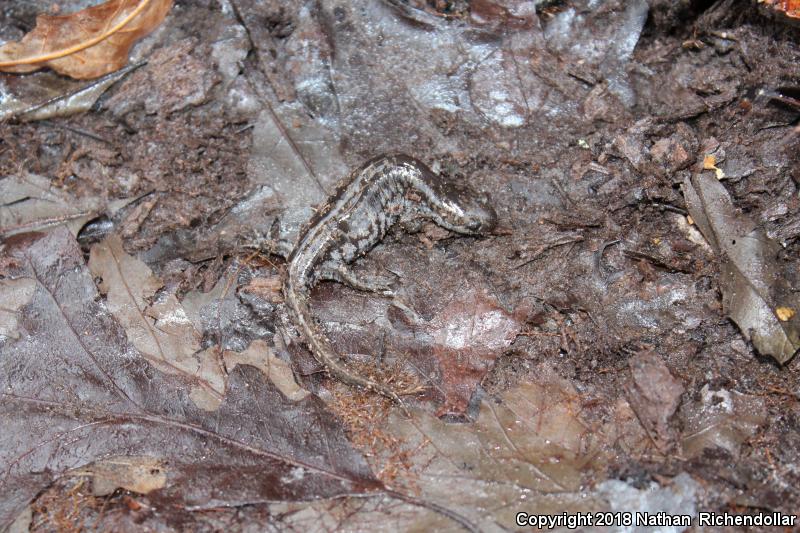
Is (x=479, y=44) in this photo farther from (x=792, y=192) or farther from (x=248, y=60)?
(x=792, y=192)

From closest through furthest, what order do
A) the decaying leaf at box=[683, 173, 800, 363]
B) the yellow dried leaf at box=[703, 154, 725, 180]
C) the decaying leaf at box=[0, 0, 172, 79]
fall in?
1. the decaying leaf at box=[683, 173, 800, 363]
2. the yellow dried leaf at box=[703, 154, 725, 180]
3. the decaying leaf at box=[0, 0, 172, 79]

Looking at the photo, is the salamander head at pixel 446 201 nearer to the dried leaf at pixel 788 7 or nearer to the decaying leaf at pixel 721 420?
the decaying leaf at pixel 721 420

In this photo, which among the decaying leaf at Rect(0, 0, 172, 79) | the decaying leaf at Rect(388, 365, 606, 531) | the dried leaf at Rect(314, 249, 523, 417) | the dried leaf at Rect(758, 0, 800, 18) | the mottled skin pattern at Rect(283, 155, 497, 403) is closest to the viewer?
the decaying leaf at Rect(388, 365, 606, 531)

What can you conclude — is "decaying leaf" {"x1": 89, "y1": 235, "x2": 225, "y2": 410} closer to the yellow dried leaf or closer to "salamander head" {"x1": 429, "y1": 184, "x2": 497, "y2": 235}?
"salamander head" {"x1": 429, "y1": 184, "x2": 497, "y2": 235}

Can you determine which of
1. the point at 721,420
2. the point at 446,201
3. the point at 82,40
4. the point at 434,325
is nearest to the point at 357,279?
the point at 434,325

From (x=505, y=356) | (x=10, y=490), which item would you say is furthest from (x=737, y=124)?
(x=10, y=490)

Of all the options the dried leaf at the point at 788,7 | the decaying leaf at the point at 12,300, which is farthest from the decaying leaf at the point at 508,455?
the dried leaf at the point at 788,7

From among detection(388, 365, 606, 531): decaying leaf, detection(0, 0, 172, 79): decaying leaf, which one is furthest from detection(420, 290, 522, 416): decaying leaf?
detection(0, 0, 172, 79): decaying leaf

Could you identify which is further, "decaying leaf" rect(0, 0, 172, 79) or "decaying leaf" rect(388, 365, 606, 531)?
"decaying leaf" rect(0, 0, 172, 79)
